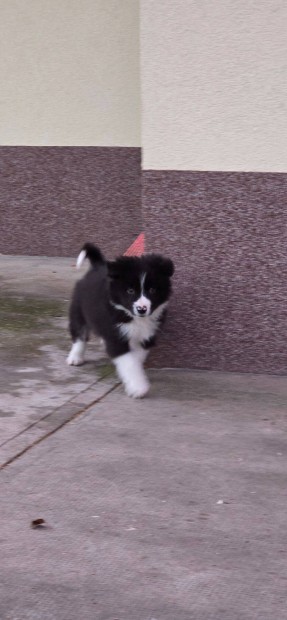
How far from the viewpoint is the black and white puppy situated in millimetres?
5949

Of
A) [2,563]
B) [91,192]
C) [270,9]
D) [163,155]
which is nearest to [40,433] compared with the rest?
[2,563]

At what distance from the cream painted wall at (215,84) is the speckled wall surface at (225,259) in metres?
0.12

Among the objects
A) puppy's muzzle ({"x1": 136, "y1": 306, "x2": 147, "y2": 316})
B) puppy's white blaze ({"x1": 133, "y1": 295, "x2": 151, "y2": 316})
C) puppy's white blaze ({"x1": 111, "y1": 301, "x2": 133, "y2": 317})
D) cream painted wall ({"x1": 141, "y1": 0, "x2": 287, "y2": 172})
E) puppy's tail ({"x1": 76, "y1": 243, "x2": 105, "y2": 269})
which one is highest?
cream painted wall ({"x1": 141, "y1": 0, "x2": 287, "y2": 172})

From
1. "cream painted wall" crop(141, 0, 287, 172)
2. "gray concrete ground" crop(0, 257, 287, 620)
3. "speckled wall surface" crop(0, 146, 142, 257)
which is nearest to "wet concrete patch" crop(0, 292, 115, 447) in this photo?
"gray concrete ground" crop(0, 257, 287, 620)

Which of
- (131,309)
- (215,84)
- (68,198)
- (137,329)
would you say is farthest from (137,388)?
(68,198)

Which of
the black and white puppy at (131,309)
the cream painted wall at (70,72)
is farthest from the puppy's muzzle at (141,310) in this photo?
the cream painted wall at (70,72)

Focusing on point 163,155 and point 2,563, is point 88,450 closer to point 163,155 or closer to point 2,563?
point 2,563

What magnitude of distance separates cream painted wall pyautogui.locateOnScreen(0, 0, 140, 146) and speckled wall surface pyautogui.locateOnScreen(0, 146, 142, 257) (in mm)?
148

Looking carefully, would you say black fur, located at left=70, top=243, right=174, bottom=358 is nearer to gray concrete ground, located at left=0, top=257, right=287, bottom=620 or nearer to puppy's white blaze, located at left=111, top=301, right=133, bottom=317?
puppy's white blaze, located at left=111, top=301, right=133, bottom=317

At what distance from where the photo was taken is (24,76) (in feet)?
33.2

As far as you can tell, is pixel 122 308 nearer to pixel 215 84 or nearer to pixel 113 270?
pixel 113 270

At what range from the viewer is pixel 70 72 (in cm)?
993

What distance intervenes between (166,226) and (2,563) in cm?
288

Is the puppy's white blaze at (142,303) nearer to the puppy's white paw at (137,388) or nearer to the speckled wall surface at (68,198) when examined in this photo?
the puppy's white paw at (137,388)
